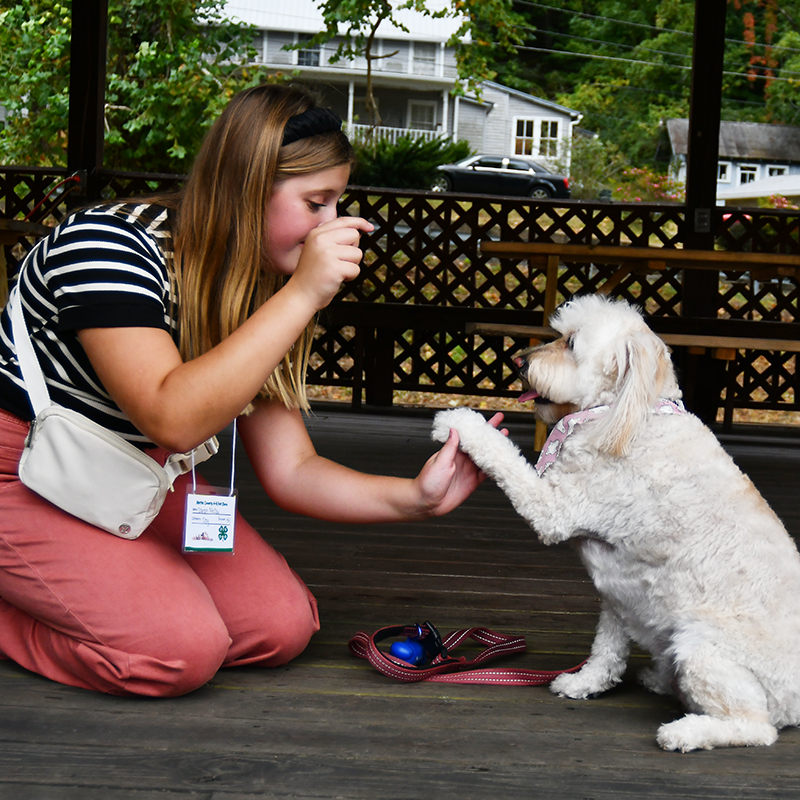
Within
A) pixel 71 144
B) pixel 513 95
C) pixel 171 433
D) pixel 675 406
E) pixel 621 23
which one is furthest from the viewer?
pixel 513 95

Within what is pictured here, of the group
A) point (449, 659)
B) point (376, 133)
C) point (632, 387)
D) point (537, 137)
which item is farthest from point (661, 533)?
point (537, 137)

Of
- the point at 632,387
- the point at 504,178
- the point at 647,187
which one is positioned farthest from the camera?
the point at 504,178

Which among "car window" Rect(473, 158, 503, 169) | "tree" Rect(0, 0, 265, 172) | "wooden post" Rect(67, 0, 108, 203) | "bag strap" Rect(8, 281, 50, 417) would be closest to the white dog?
"bag strap" Rect(8, 281, 50, 417)

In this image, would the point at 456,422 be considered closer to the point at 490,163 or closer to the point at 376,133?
the point at 376,133

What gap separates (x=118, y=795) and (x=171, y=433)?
1.89 ft

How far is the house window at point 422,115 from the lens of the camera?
29.6 meters

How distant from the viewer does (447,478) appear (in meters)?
1.82

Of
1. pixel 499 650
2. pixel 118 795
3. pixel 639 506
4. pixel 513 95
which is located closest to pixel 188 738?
pixel 118 795

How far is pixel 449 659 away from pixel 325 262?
927 mm

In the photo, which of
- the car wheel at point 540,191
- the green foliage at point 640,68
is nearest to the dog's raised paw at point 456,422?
the car wheel at point 540,191

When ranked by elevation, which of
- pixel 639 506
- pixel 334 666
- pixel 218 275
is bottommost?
pixel 334 666

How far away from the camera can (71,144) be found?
247 inches

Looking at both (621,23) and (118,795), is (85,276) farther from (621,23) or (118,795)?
(621,23)

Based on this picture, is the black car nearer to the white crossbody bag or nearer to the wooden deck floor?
the wooden deck floor
